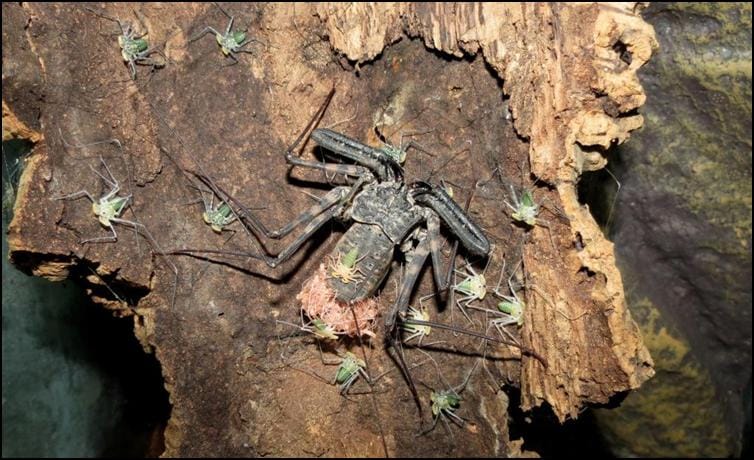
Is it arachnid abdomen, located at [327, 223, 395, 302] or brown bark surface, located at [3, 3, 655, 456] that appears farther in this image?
arachnid abdomen, located at [327, 223, 395, 302]

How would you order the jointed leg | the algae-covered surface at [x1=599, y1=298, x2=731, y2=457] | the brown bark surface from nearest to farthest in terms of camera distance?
the brown bark surface, the jointed leg, the algae-covered surface at [x1=599, y1=298, x2=731, y2=457]

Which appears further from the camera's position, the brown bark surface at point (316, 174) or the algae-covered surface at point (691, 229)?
the algae-covered surface at point (691, 229)

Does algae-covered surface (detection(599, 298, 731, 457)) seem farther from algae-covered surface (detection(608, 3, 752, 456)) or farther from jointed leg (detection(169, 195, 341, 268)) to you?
jointed leg (detection(169, 195, 341, 268))

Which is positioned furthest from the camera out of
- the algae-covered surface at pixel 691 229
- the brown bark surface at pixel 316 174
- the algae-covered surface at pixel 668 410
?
the algae-covered surface at pixel 668 410

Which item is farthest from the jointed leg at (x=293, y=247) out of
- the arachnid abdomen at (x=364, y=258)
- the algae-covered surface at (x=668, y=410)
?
the algae-covered surface at (x=668, y=410)

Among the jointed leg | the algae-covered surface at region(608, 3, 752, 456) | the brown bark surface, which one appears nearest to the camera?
the brown bark surface

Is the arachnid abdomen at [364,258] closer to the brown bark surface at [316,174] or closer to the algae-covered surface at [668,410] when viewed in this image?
the brown bark surface at [316,174]

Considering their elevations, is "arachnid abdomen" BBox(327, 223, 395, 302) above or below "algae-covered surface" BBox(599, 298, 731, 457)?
above

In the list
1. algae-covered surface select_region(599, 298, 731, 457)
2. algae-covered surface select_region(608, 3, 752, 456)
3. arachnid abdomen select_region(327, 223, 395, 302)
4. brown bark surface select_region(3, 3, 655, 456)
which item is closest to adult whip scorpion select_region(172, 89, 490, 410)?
arachnid abdomen select_region(327, 223, 395, 302)
